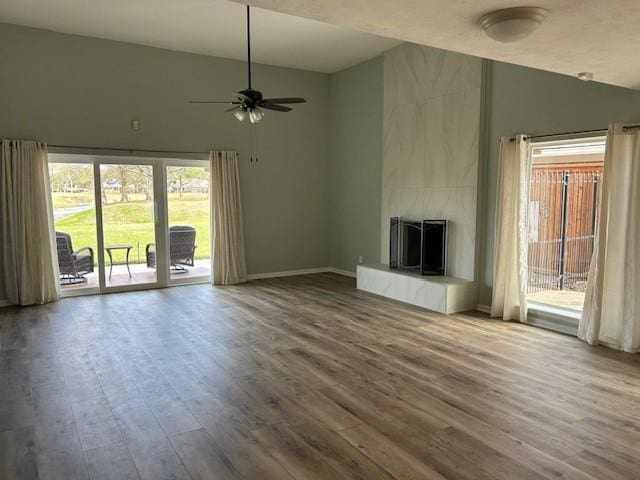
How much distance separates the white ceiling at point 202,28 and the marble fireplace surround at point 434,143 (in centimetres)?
74

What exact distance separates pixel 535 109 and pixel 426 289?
2477 mm

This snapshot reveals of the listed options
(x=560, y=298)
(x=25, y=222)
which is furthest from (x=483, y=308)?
(x=25, y=222)

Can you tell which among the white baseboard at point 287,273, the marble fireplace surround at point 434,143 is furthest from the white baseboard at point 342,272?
the marble fireplace surround at point 434,143

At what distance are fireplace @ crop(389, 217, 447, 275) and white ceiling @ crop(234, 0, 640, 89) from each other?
10.4ft

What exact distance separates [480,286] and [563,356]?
5.96 ft

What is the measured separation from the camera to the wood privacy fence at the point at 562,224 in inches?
195

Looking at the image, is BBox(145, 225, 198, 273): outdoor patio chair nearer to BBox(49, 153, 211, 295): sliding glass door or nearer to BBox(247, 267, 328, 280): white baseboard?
BBox(49, 153, 211, 295): sliding glass door

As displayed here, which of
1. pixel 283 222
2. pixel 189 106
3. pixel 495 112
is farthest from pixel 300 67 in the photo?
pixel 495 112

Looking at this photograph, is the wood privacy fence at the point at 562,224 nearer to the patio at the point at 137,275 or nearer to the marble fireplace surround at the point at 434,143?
the marble fireplace surround at the point at 434,143

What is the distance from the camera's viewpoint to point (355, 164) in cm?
808

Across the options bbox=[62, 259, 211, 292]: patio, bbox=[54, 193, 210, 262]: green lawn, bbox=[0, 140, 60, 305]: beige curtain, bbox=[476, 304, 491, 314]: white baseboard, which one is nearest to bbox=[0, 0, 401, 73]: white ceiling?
bbox=[0, 140, 60, 305]: beige curtain

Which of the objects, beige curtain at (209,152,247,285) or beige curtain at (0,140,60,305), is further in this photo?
beige curtain at (209,152,247,285)

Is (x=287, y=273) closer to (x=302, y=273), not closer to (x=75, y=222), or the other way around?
(x=302, y=273)

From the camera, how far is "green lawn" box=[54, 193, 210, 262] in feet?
21.8
